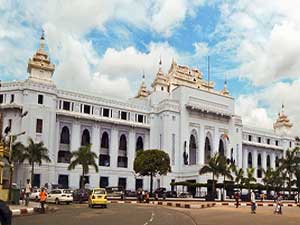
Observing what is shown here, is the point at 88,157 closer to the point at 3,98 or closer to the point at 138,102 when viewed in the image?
the point at 3,98

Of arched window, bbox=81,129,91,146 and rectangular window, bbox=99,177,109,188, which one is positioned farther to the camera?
arched window, bbox=81,129,91,146

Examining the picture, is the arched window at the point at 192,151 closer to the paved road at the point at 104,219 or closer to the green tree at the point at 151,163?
the green tree at the point at 151,163

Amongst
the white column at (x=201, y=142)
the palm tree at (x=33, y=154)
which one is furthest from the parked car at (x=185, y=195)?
the palm tree at (x=33, y=154)

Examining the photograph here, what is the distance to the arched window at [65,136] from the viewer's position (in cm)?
6969

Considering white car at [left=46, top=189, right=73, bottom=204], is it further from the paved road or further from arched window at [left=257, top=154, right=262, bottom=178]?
arched window at [left=257, top=154, right=262, bottom=178]

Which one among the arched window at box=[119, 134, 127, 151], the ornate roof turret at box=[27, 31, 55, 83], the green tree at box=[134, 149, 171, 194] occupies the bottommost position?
the green tree at box=[134, 149, 171, 194]

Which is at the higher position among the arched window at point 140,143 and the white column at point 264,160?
the arched window at point 140,143

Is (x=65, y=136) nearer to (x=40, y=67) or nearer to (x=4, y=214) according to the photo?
(x=40, y=67)

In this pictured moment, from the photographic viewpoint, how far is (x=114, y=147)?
2928 inches

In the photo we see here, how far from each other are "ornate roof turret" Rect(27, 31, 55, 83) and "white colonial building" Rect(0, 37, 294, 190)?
0.51 ft

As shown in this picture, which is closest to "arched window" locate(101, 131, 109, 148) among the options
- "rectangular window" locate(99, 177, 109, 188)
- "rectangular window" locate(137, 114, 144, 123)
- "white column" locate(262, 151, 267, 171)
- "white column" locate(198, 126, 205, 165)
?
"rectangular window" locate(99, 177, 109, 188)

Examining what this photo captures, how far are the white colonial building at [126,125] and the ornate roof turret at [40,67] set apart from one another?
0.15 meters

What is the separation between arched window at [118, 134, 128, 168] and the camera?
75.3 m

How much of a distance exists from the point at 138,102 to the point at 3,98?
27163 millimetres
